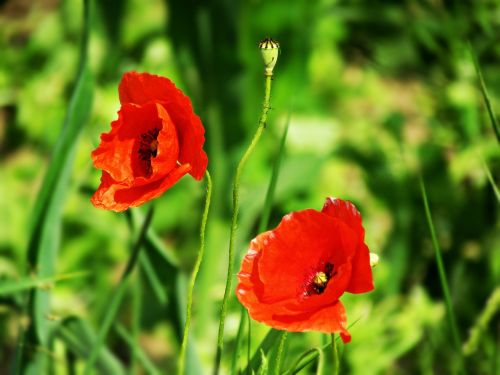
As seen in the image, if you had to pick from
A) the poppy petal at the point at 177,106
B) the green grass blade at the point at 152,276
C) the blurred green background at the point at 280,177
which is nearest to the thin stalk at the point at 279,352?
the poppy petal at the point at 177,106

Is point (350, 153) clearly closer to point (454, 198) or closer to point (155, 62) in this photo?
point (454, 198)

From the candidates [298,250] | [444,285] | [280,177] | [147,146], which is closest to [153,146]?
[147,146]

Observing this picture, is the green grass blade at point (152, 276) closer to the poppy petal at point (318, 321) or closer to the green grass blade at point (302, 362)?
the green grass blade at point (302, 362)

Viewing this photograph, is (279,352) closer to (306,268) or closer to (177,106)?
(306,268)

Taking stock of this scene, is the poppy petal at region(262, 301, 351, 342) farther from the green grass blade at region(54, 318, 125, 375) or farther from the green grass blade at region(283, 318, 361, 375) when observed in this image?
the green grass blade at region(54, 318, 125, 375)

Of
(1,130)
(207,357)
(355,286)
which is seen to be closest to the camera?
(355,286)

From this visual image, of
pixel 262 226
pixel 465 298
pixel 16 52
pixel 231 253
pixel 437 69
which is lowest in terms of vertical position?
pixel 465 298

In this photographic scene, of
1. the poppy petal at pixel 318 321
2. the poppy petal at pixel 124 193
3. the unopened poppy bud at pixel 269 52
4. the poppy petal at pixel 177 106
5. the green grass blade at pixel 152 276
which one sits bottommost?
the green grass blade at pixel 152 276

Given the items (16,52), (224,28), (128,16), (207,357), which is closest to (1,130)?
(16,52)
